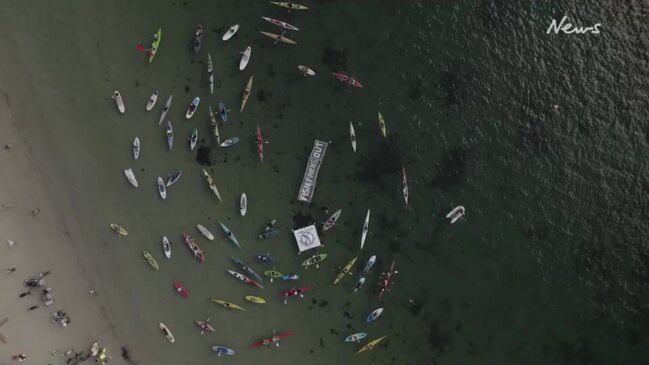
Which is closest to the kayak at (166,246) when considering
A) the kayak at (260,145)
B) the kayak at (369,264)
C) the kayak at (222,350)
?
the kayak at (222,350)

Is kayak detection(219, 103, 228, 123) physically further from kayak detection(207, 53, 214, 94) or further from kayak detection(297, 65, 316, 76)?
kayak detection(297, 65, 316, 76)

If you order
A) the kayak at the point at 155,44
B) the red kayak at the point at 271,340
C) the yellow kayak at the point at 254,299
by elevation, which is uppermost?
the kayak at the point at 155,44

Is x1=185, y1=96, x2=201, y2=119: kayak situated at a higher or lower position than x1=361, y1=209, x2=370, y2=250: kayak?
higher

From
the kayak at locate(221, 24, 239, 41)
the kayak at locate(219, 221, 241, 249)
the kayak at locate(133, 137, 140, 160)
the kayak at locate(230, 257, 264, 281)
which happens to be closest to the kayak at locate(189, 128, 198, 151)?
the kayak at locate(133, 137, 140, 160)

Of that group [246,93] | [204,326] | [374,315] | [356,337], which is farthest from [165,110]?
[356,337]

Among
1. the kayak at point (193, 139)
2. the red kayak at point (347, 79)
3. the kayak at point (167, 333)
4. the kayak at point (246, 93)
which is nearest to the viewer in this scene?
the kayak at point (167, 333)

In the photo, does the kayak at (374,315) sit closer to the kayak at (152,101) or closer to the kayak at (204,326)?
the kayak at (204,326)

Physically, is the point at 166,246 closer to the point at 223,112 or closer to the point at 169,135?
the point at 169,135
